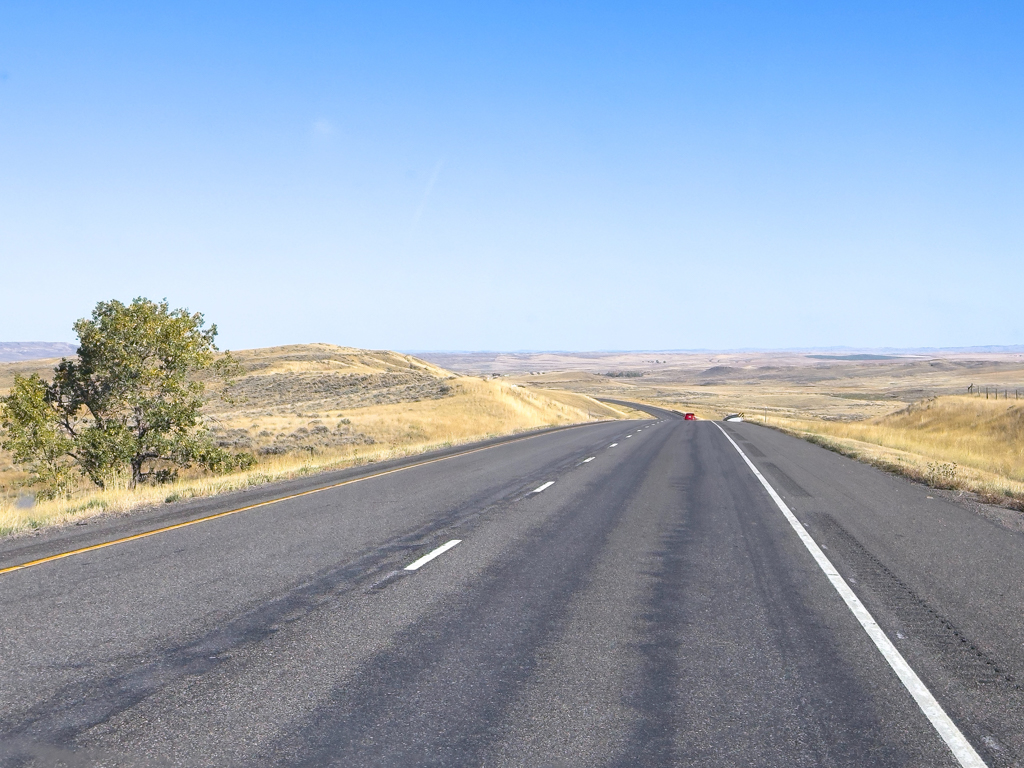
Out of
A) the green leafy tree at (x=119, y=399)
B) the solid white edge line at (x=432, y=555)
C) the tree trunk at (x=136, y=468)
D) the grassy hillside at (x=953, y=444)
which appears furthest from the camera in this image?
the tree trunk at (x=136, y=468)

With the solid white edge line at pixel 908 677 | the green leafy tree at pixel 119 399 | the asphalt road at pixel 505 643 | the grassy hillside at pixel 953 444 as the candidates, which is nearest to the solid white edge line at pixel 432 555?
the asphalt road at pixel 505 643

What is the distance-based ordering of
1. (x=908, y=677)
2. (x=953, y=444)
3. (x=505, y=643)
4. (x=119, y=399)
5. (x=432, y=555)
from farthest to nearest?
1. (x=953, y=444)
2. (x=119, y=399)
3. (x=432, y=555)
4. (x=505, y=643)
5. (x=908, y=677)

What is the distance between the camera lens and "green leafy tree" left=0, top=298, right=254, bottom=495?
71.7 feet

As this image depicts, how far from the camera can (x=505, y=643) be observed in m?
5.86

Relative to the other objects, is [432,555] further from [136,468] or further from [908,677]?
[136,468]

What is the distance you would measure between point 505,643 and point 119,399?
20901mm

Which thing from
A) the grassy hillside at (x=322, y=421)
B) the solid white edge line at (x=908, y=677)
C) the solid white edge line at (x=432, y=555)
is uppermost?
the solid white edge line at (x=908, y=677)

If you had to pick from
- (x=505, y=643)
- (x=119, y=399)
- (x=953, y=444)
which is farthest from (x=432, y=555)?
(x=953, y=444)

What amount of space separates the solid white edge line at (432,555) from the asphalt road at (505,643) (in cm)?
8

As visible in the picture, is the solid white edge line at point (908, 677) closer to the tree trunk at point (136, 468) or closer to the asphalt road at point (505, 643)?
the asphalt road at point (505, 643)

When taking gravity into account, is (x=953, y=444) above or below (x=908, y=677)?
below

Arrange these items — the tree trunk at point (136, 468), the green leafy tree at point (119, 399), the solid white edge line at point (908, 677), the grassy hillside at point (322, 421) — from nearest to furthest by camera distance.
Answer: the solid white edge line at point (908, 677) → the grassy hillside at point (322, 421) → the green leafy tree at point (119, 399) → the tree trunk at point (136, 468)

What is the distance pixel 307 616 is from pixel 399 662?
Result: 1.42 metres

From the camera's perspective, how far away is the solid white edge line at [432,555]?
8469mm
